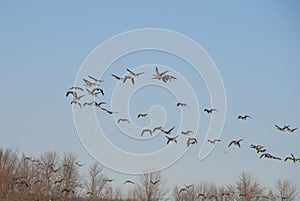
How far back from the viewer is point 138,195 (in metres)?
55.9

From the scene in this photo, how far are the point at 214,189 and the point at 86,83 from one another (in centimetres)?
4874

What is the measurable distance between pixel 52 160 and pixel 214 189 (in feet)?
83.6

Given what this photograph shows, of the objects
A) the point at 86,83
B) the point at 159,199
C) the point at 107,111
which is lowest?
the point at 159,199

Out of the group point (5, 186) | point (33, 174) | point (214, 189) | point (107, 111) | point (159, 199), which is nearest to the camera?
point (107, 111)

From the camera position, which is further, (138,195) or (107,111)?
(138,195)

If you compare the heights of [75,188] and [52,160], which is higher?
[52,160]

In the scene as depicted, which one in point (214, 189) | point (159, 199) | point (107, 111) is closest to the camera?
point (107, 111)

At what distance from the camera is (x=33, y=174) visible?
5853 centimetres

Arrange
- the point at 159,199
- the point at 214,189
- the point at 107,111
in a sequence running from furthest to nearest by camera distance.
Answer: the point at 214,189 < the point at 159,199 < the point at 107,111

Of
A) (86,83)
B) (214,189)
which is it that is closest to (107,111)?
(86,83)

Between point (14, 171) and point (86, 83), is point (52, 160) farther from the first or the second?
point (86, 83)

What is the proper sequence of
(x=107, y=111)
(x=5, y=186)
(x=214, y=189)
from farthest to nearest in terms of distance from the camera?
(x=214, y=189), (x=5, y=186), (x=107, y=111)

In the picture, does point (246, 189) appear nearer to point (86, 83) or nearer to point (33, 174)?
point (33, 174)

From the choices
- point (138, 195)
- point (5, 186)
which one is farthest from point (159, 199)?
point (5, 186)
